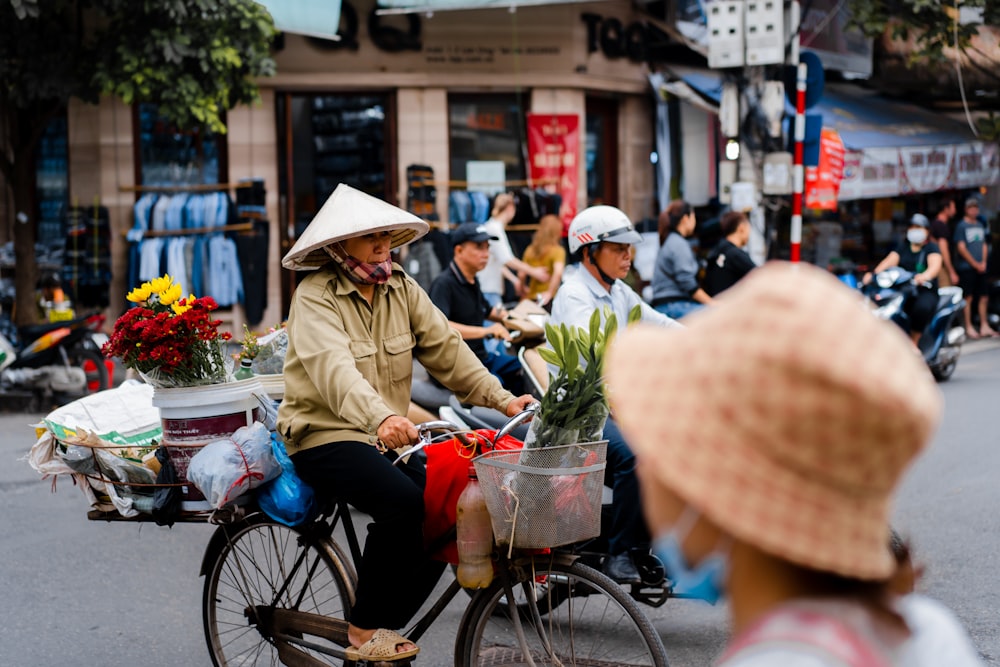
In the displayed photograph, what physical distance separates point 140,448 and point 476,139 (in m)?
11.2

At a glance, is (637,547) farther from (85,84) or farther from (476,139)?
(476,139)

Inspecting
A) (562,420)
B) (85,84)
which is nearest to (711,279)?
(85,84)

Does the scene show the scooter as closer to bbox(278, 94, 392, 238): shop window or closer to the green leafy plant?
the green leafy plant

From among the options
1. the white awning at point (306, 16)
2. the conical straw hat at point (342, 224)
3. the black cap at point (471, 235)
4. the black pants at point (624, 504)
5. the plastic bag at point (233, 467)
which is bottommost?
the black pants at point (624, 504)

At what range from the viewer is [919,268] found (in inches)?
518

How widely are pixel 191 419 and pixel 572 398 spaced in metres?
A: 1.52

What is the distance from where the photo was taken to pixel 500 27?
14555 millimetres

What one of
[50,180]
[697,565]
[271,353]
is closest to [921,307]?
[271,353]

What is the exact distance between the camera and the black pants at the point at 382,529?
3.52 metres

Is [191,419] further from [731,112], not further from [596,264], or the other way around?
[731,112]

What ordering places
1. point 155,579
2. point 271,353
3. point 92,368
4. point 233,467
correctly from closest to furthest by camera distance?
1. point 233,467
2. point 271,353
3. point 155,579
4. point 92,368

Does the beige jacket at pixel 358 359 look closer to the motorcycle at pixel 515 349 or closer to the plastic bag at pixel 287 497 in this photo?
the plastic bag at pixel 287 497

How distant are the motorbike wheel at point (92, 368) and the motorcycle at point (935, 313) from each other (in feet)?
24.8

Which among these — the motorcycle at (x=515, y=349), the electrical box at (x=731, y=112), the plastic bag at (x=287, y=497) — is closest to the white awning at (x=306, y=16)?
the electrical box at (x=731, y=112)
